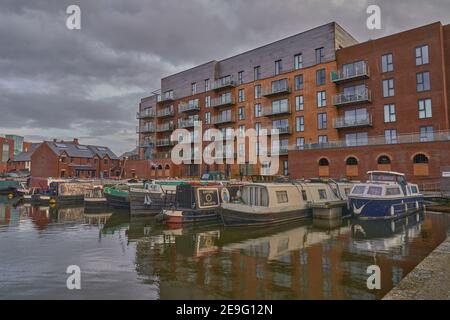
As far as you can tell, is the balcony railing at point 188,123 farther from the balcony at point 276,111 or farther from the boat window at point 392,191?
the boat window at point 392,191

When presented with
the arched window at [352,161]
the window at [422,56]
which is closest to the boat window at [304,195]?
the arched window at [352,161]

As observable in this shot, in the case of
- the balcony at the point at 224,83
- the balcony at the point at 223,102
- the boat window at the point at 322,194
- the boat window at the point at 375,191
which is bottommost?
the boat window at the point at 322,194

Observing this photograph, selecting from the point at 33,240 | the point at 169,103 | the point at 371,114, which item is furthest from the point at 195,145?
the point at 33,240

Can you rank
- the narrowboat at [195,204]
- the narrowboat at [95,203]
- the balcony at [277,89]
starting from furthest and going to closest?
the balcony at [277,89] < the narrowboat at [95,203] < the narrowboat at [195,204]

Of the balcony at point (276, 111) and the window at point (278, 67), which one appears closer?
the balcony at point (276, 111)

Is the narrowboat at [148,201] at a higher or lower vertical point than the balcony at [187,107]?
lower

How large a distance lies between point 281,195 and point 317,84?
73.3 feet

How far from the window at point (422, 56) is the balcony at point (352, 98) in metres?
5.01

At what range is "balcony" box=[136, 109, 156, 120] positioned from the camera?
56969 millimetres

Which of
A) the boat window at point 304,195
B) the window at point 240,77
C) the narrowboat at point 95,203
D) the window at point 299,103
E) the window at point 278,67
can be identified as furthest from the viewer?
the window at point 240,77

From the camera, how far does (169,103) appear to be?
180 ft

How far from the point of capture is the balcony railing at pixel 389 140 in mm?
27272

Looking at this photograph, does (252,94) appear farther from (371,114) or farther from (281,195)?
(281,195)
